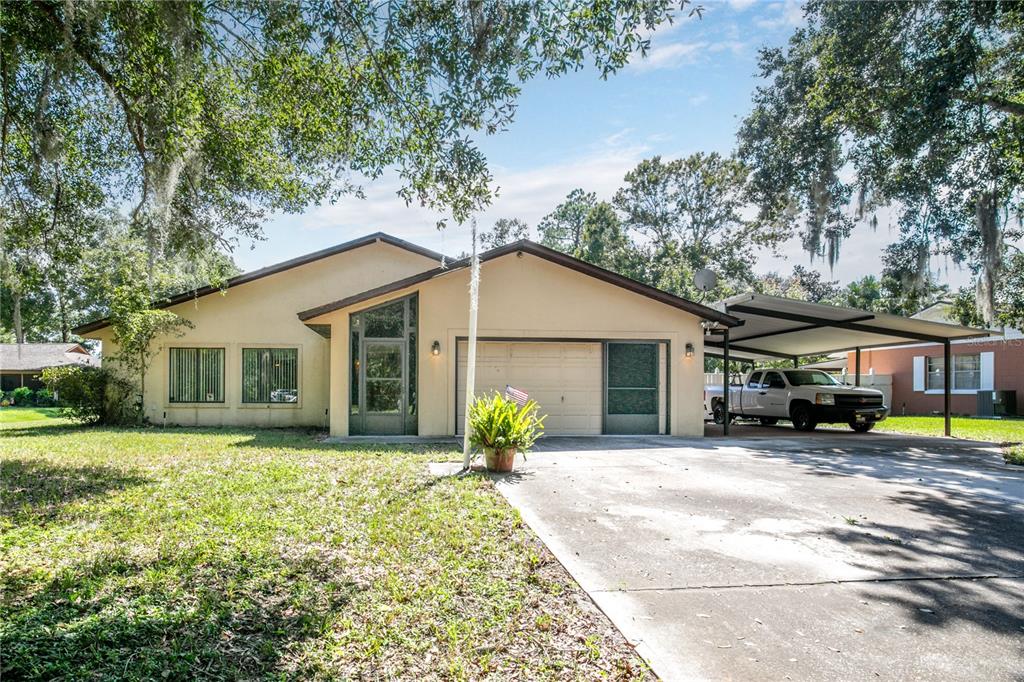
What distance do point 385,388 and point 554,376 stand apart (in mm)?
3755

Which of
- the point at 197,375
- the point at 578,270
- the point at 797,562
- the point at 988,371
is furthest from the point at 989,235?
the point at 197,375

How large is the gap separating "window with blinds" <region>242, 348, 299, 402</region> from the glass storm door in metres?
8.29

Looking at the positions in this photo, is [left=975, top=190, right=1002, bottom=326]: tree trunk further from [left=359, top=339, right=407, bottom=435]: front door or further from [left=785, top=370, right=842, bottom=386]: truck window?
[left=359, top=339, right=407, bottom=435]: front door

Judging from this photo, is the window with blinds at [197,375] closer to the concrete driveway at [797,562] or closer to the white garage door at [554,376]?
the white garage door at [554,376]

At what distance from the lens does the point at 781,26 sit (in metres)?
14.8

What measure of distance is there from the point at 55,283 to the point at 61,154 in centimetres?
316

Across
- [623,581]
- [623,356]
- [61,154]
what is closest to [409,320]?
[623,356]

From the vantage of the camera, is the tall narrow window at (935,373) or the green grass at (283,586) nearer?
the green grass at (283,586)

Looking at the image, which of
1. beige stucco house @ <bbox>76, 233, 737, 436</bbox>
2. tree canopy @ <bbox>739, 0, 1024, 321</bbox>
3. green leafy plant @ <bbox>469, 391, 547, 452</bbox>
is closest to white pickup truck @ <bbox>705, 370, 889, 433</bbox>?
beige stucco house @ <bbox>76, 233, 737, 436</bbox>

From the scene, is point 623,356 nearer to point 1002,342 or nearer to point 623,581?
point 623,581

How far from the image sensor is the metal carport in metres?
12.6

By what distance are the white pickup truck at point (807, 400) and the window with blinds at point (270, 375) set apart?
11.2 metres

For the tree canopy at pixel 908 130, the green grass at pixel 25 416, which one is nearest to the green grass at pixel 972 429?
the tree canopy at pixel 908 130

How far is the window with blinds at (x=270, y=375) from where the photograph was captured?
50.1ft
